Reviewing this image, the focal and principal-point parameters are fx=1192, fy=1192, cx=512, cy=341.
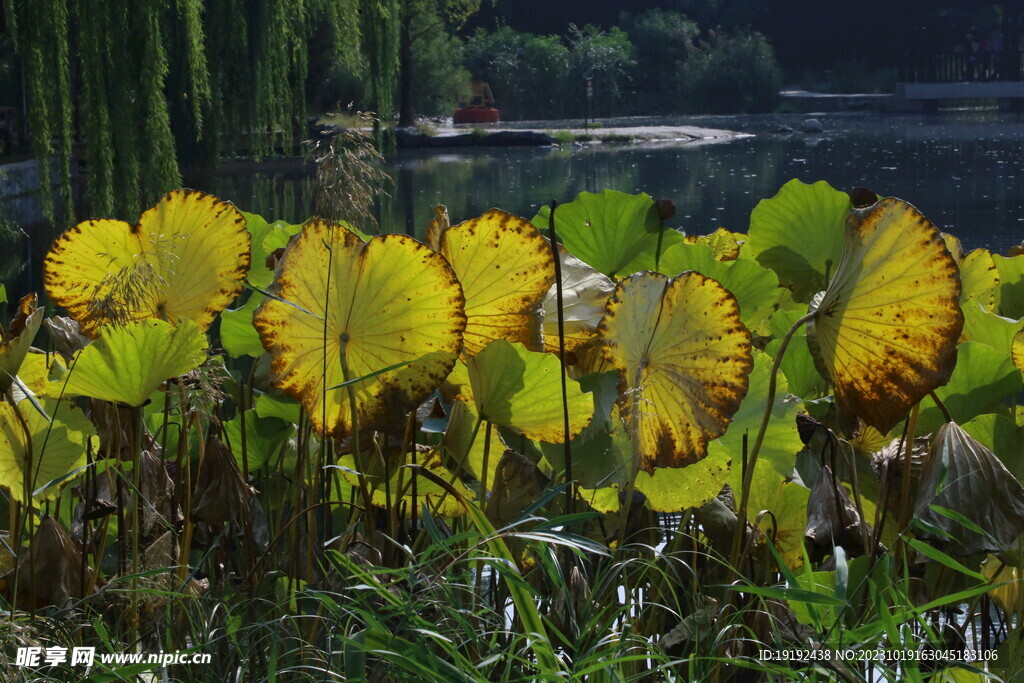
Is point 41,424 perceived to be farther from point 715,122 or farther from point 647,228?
point 715,122

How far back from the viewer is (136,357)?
2.16 ft

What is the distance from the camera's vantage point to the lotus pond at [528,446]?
639 millimetres

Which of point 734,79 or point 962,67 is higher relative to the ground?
point 962,67

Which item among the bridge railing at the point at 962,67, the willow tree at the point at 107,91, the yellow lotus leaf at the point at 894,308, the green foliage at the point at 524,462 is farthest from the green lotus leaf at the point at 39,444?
the bridge railing at the point at 962,67

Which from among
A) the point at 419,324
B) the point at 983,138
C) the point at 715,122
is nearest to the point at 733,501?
the point at 419,324

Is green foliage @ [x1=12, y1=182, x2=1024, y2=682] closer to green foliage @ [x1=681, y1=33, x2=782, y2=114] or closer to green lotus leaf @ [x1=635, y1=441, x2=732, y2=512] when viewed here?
green lotus leaf @ [x1=635, y1=441, x2=732, y2=512]

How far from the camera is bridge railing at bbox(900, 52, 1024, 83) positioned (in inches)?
1030

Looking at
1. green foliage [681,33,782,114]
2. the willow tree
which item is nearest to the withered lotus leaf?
the willow tree

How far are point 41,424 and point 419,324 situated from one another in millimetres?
275

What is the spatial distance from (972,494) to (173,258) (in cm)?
50

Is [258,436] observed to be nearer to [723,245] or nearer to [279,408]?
[279,408]

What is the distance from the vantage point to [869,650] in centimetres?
62

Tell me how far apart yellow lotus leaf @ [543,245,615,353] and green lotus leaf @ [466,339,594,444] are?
0.09m

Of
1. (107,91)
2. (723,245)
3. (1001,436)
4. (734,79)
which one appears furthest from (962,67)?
(1001,436)
